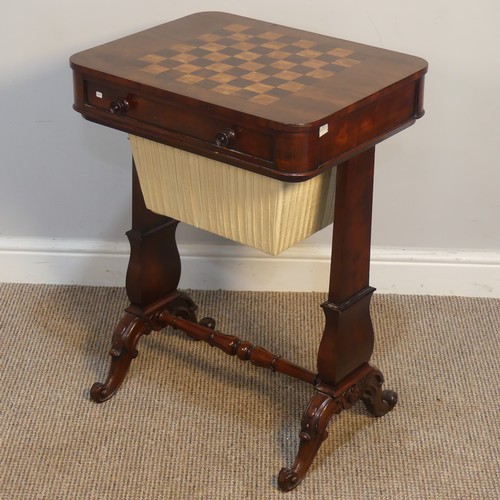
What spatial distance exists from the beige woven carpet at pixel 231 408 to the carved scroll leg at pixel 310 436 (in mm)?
33

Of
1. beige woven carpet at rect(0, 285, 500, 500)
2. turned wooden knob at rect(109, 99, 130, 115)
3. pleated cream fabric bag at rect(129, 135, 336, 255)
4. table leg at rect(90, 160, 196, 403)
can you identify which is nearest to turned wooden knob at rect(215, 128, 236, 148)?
pleated cream fabric bag at rect(129, 135, 336, 255)

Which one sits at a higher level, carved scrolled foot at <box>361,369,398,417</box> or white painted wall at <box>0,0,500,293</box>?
white painted wall at <box>0,0,500,293</box>

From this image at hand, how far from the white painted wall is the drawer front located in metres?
0.57

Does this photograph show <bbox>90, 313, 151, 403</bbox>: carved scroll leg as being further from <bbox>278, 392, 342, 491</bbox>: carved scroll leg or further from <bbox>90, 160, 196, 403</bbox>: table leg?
<bbox>278, 392, 342, 491</bbox>: carved scroll leg

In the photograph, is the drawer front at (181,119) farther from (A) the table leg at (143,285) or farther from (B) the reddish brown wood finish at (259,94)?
(A) the table leg at (143,285)

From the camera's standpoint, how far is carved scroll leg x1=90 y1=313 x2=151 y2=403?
7.80ft

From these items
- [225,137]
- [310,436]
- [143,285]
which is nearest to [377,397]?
[310,436]

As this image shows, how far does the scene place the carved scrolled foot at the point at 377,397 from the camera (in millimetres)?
2271

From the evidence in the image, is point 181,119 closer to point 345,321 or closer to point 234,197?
point 234,197

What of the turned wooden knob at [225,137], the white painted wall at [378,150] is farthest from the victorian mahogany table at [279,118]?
the white painted wall at [378,150]

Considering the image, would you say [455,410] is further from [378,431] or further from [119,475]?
[119,475]

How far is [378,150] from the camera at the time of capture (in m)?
2.63

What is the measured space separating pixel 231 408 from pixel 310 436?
295 mm

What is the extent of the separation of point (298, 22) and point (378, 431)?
0.99 meters
